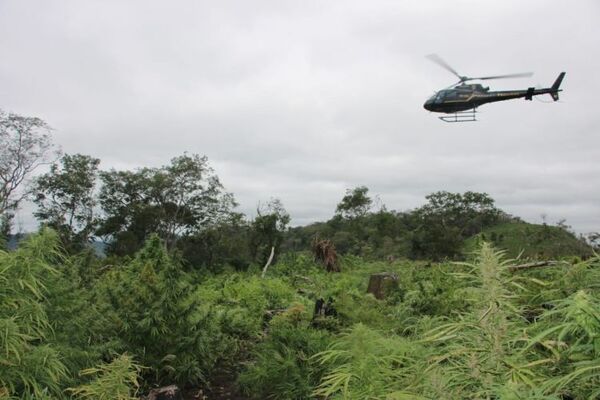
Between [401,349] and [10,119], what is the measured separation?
109 feet

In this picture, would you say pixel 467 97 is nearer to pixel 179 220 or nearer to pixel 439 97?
pixel 439 97

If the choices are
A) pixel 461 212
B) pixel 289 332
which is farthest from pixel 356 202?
pixel 289 332

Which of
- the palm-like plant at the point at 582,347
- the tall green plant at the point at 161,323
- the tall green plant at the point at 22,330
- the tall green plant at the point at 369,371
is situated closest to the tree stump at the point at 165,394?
the tall green plant at the point at 161,323

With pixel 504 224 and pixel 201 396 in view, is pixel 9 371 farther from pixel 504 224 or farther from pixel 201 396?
pixel 504 224

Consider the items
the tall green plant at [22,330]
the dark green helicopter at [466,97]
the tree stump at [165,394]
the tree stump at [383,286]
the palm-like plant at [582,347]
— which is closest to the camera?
the palm-like plant at [582,347]

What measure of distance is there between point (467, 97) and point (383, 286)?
20248 millimetres

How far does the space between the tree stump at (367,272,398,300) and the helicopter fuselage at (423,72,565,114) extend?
19767mm

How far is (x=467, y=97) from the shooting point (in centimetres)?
2536

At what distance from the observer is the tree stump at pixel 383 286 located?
305 inches

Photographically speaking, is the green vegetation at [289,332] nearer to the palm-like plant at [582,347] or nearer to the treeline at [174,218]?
the palm-like plant at [582,347]

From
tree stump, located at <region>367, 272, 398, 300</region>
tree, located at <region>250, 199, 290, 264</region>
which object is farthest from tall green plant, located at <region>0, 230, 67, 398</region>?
tree, located at <region>250, 199, 290, 264</region>

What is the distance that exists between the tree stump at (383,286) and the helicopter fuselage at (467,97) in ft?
64.9

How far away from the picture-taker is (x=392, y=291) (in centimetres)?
749

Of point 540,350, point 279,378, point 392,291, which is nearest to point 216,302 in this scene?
point 392,291
